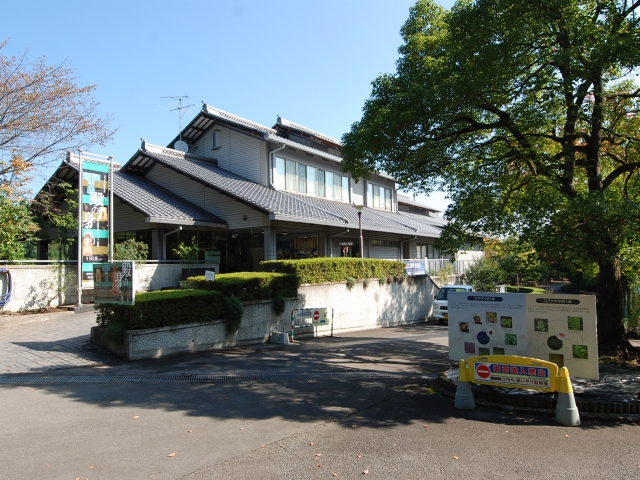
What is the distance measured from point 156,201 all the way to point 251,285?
896cm

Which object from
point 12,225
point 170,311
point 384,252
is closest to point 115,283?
point 170,311

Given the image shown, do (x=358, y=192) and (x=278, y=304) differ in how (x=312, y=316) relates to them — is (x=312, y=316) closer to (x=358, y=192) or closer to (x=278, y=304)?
(x=278, y=304)

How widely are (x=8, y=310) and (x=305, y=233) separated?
12546mm

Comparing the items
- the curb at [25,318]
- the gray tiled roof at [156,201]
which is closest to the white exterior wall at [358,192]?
the gray tiled roof at [156,201]

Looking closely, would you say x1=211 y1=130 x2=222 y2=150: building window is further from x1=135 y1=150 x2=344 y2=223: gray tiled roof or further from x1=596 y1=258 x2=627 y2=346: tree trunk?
x1=596 y1=258 x2=627 y2=346: tree trunk

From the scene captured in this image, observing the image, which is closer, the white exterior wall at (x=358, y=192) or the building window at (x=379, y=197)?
the white exterior wall at (x=358, y=192)

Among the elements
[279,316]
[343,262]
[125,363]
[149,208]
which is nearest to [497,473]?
[125,363]

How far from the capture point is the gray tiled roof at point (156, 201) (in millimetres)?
18094

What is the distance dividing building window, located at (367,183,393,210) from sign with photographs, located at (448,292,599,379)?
21.1 metres

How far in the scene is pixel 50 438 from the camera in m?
5.34

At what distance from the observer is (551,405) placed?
6.51m

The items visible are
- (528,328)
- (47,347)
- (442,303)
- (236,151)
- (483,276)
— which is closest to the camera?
(528,328)

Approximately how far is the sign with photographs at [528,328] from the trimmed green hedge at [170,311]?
20.7ft

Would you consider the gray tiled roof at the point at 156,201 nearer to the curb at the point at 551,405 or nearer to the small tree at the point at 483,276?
the curb at the point at 551,405
